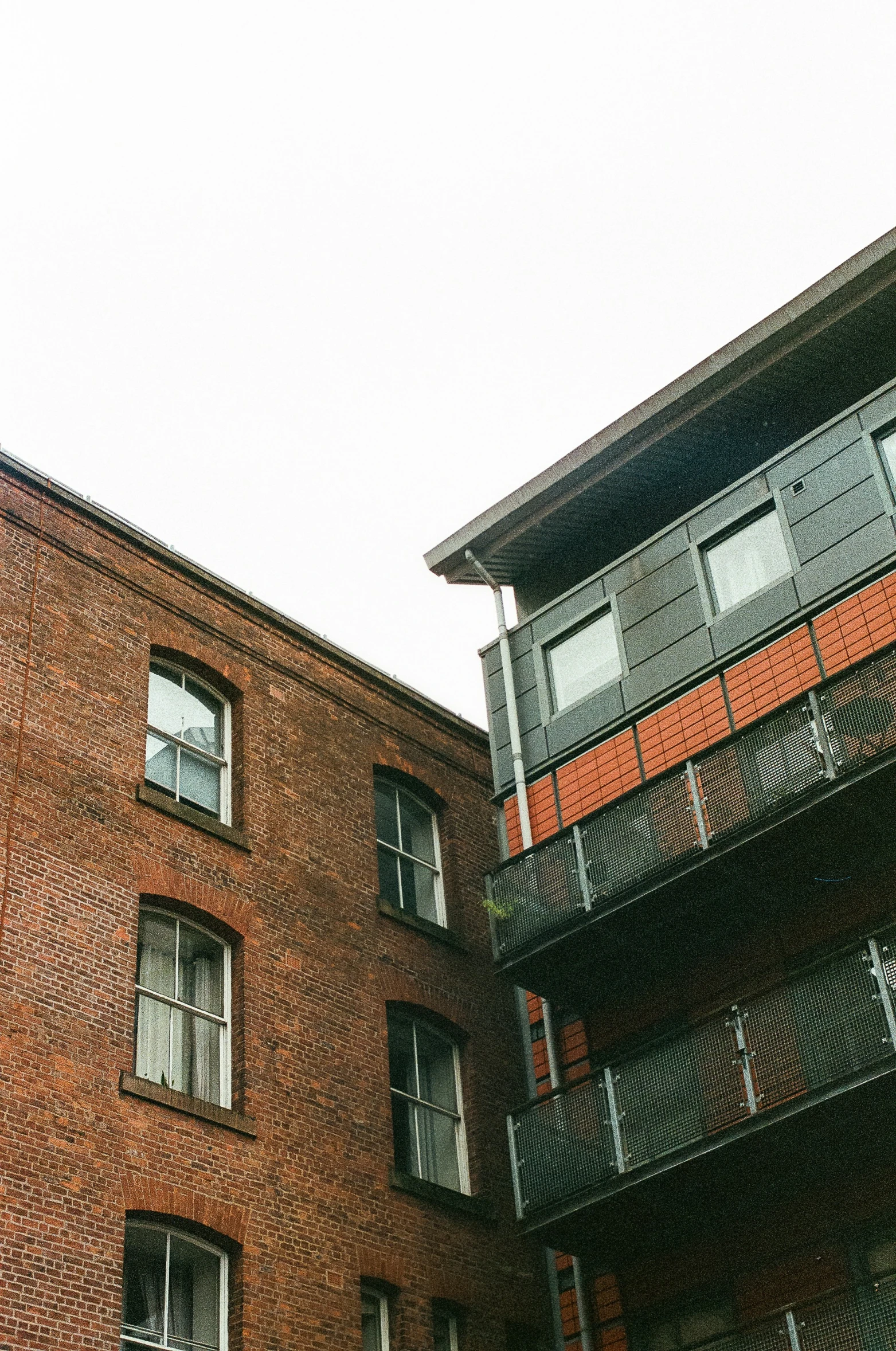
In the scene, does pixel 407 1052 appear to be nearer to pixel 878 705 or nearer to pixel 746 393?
pixel 878 705

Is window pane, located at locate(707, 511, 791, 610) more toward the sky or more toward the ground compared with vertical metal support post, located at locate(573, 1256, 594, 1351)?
more toward the sky

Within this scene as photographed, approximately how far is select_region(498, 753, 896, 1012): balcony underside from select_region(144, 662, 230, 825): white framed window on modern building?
424 centimetres

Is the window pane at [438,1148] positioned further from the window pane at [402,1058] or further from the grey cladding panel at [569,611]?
the grey cladding panel at [569,611]

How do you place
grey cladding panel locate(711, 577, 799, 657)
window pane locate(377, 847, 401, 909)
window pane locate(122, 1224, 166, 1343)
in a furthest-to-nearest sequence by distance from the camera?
window pane locate(377, 847, 401, 909)
grey cladding panel locate(711, 577, 799, 657)
window pane locate(122, 1224, 166, 1343)

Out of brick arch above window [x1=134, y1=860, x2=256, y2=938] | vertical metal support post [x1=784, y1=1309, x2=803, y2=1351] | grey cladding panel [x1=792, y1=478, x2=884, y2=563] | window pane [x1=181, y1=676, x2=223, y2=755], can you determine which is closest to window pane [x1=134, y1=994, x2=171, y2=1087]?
brick arch above window [x1=134, y1=860, x2=256, y2=938]

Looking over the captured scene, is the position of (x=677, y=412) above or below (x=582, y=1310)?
above

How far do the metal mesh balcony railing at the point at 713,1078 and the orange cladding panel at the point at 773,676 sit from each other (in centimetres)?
346

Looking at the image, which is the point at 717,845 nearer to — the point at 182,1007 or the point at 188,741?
the point at 182,1007

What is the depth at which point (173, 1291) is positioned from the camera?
15.4 m

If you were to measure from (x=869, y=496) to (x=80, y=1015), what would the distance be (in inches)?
411

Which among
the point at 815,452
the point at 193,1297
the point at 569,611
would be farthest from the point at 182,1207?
the point at 815,452

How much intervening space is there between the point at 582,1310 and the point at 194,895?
6187 mm

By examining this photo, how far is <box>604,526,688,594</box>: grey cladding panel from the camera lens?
811 inches

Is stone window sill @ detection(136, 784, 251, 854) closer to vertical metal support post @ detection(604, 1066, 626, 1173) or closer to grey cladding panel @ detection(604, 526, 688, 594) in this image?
vertical metal support post @ detection(604, 1066, 626, 1173)
